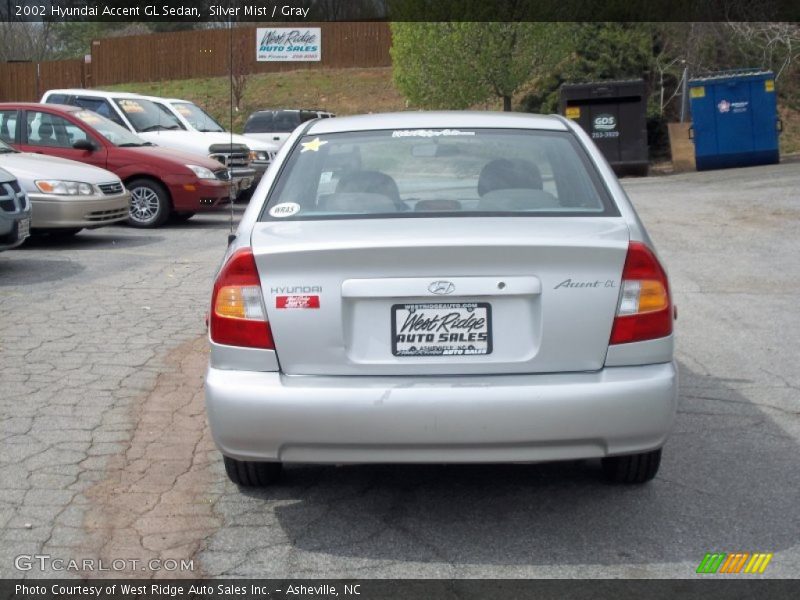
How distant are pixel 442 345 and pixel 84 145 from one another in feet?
39.1

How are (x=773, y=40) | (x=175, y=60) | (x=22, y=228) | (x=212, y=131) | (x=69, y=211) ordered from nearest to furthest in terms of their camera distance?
(x=22, y=228)
(x=69, y=211)
(x=212, y=131)
(x=773, y=40)
(x=175, y=60)

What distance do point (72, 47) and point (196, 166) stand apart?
160ft

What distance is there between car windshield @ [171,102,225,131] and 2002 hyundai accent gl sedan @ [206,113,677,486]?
15.6 metres

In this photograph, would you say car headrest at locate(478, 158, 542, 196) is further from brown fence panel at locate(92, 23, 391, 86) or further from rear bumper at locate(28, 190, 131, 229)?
brown fence panel at locate(92, 23, 391, 86)

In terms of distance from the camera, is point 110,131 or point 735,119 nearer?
point 110,131

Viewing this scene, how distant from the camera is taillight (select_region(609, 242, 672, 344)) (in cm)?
417

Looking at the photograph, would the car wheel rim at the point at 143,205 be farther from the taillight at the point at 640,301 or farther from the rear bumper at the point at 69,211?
the taillight at the point at 640,301

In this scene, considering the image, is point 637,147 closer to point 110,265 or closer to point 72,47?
point 110,265

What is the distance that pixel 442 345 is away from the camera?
4094mm

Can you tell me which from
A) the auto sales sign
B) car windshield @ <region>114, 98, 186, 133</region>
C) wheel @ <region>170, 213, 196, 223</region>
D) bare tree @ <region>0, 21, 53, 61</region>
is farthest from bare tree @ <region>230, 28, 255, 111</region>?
wheel @ <region>170, 213, 196, 223</region>

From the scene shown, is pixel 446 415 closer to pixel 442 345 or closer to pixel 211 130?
pixel 442 345

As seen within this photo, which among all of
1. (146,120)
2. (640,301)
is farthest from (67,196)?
(640,301)

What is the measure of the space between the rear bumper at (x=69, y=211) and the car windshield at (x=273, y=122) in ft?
34.4

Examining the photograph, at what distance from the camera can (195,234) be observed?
14.4 meters
